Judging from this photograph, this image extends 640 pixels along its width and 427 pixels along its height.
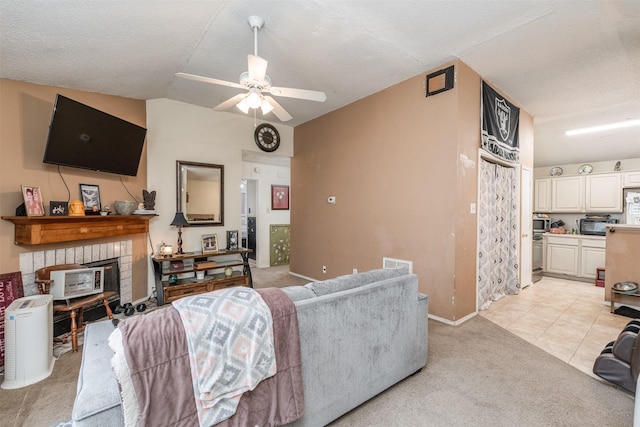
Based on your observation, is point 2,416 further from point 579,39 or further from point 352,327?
point 579,39

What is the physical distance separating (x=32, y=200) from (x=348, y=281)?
2.92m

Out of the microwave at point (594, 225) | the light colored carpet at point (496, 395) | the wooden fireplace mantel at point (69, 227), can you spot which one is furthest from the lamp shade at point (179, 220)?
the microwave at point (594, 225)

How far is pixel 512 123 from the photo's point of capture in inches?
162

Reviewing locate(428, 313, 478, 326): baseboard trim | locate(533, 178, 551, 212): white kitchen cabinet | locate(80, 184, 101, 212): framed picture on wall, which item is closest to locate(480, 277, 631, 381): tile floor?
locate(428, 313, 478, 326): baseboard trim

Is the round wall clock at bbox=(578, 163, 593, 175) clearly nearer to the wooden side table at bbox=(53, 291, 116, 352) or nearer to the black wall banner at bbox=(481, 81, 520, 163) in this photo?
the black wall banner at bbox=(481, 81, 520, 163)

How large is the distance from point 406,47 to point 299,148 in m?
2.98

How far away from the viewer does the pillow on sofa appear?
1747 millimetres

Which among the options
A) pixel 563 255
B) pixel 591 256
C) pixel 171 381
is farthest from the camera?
pixel 563 255

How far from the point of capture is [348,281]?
189 cm

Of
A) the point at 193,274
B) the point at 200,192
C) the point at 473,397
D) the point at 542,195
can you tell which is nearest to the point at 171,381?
the point at 473,397

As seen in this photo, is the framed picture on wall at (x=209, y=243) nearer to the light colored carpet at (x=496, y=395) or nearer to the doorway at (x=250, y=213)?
the doorway at (x=250, y=213)

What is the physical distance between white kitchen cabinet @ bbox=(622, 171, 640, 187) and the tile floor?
1.99 meters

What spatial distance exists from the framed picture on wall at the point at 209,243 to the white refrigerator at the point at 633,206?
6.95m

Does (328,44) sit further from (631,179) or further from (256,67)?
(631,179)
